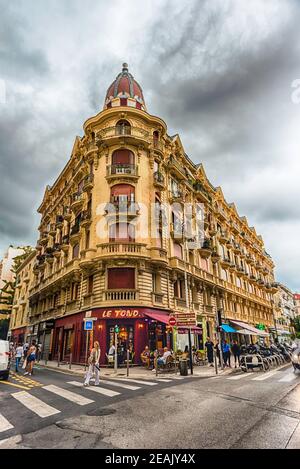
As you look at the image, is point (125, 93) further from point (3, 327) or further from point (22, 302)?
point (3, 327)

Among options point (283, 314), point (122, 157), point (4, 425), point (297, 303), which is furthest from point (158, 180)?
point (297, 303)

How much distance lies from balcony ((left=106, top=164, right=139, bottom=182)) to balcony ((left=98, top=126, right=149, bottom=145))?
8.16 feet

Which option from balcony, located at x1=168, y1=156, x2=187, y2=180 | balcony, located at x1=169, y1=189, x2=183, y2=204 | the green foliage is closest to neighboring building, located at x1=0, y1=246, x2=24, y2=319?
the green foliage

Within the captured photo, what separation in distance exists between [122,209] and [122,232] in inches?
72.5

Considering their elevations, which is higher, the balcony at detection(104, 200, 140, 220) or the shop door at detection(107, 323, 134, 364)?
the balcony at detection(104, 200, 140, 220)

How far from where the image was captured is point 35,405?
762 centimetres

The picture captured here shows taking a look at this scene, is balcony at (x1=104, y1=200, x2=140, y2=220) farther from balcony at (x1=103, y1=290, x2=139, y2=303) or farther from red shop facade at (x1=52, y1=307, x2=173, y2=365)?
red shop facade at (x1=52, y1=307, x2=173, y2=365)

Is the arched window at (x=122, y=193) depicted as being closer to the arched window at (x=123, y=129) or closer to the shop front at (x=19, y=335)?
the arched window at (x=123, y=129)

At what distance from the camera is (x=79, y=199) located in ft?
87.9

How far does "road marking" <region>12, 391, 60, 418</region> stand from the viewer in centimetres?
671

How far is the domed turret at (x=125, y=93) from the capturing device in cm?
2839

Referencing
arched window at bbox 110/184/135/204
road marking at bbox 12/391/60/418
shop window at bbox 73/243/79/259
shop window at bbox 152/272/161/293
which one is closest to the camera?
road marking at bbox 12/391/60/418
